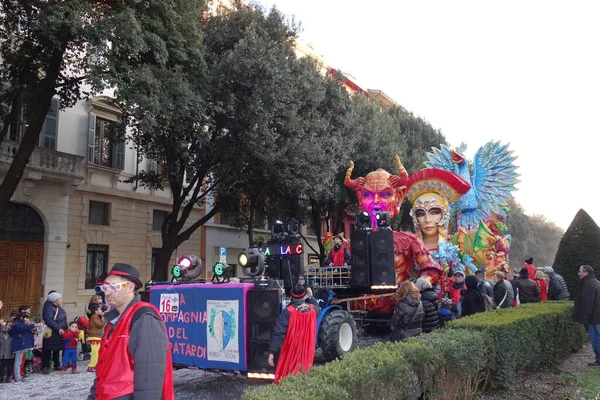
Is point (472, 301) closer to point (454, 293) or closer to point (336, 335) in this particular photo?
point (336, 335)

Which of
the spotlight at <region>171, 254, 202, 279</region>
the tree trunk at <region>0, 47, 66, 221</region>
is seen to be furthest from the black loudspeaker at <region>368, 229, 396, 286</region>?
the tree trunk at <region>0, 47, 66, 221</region>

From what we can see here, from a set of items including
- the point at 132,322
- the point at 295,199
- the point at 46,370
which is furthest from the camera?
the point at 295,199

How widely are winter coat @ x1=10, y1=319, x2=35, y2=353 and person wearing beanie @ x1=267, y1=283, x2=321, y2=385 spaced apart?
5594 mm

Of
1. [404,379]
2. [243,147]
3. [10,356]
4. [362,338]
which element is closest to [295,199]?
[243,147]

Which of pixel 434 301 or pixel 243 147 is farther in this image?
pixel 243 147

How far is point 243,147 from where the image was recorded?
620 inches

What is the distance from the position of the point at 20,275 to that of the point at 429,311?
14.5 m

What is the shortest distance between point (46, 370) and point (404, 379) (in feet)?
28.7

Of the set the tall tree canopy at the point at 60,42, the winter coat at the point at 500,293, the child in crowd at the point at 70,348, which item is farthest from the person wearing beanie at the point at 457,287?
the tall tree canopy at the point at 60,42

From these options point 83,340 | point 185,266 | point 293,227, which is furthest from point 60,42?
point 83,340

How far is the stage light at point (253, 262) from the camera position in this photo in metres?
7.21

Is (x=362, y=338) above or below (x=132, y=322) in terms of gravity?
below

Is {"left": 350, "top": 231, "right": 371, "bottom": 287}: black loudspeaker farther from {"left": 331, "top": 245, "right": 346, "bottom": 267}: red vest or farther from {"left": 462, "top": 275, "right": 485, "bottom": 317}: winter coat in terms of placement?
{"left": 462, "top": 275, "right": 485, "bottom": 317}: winter coat

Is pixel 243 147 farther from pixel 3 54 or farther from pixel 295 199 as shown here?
pixel 3 54
